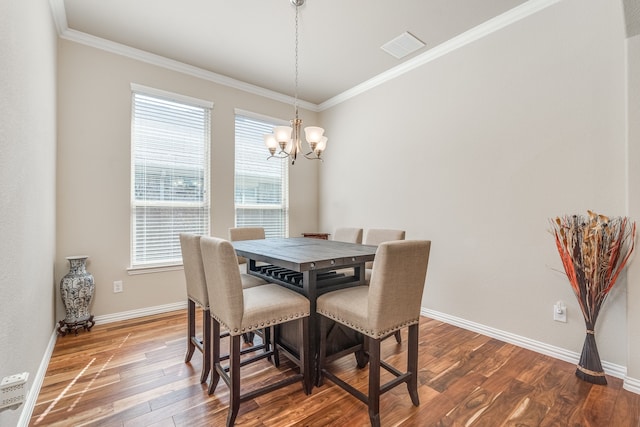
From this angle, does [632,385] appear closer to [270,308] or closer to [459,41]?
[270,308]

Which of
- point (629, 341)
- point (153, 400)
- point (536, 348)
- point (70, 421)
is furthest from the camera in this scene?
point (536, 348)

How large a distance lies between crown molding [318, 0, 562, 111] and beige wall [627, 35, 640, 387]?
2.82 ft

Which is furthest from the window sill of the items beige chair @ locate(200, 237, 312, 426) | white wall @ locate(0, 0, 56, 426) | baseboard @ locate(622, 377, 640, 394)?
baseboard @ locate(622, 377, 640, 394)

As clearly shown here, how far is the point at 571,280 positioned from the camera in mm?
2131

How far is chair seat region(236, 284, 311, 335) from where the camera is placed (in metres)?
1.66

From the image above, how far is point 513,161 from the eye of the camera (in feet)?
8.59

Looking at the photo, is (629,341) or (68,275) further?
(68,275)

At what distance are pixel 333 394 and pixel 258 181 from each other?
10.0ft

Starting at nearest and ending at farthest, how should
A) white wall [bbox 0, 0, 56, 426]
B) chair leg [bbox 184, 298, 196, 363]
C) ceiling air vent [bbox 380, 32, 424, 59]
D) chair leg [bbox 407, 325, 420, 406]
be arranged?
white wall [bbox 0, 0, 56, 426], chair leg [bbox 407, 325, 420, 406], chair leg [bbox 184, 298, 196, 363], ceiling air vent [bbox 380, 32, 424, 59]

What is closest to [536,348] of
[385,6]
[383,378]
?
[383,378]

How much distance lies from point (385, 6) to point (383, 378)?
3.00m

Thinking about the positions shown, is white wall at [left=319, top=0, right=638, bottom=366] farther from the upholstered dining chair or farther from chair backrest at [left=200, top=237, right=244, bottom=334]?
chair backrest at [left=200, top=237, right=244, bottom=334]

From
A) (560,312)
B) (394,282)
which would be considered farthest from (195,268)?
(560,312)

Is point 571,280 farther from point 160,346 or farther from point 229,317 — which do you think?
point 160,346
